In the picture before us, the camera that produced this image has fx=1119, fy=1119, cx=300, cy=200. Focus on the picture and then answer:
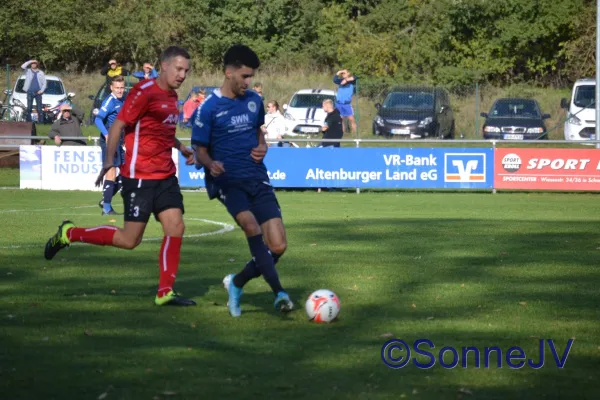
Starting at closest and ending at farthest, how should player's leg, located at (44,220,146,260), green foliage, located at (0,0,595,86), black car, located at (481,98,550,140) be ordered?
player's leg, located at (44,220,146,260)
black car, located at (481,98,550,140)
green foliage, located at (0,0,595,86)

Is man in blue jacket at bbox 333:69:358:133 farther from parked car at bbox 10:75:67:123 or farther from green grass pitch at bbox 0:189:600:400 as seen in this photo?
green grass pitch at bbox 0:189:600:400

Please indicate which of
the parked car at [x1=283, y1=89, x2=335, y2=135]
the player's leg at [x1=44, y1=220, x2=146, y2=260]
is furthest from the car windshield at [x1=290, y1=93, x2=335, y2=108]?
the player's leg at [x1=44, y1=220, x2=146, y2=260]

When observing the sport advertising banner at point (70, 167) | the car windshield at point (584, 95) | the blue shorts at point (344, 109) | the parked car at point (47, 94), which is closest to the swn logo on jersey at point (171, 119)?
the sport advertising banner at point (70, 167)

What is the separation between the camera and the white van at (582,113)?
35.1m

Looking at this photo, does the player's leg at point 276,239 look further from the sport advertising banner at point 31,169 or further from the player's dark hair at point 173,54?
the sport advertising banner at point 31,169

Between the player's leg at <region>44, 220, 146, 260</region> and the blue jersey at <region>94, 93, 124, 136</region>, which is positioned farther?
the blue jersey at <region>94, 93, 124, 136</region>

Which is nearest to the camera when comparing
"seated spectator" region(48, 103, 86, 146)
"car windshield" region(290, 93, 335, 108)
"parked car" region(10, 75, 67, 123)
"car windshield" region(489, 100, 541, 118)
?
Answer: "seated spectator" region(48, 103, 86, 146)

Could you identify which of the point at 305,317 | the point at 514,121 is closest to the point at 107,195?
the point at 305,317

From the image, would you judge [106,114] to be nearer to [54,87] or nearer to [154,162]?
[154,162]

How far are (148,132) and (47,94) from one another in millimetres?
34528

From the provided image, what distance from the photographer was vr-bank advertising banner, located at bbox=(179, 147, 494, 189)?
82.8 ft

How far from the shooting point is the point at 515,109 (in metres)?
36.6

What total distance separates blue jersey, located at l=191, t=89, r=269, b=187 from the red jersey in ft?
1.27

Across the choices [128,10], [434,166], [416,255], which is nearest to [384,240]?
[416,255]
